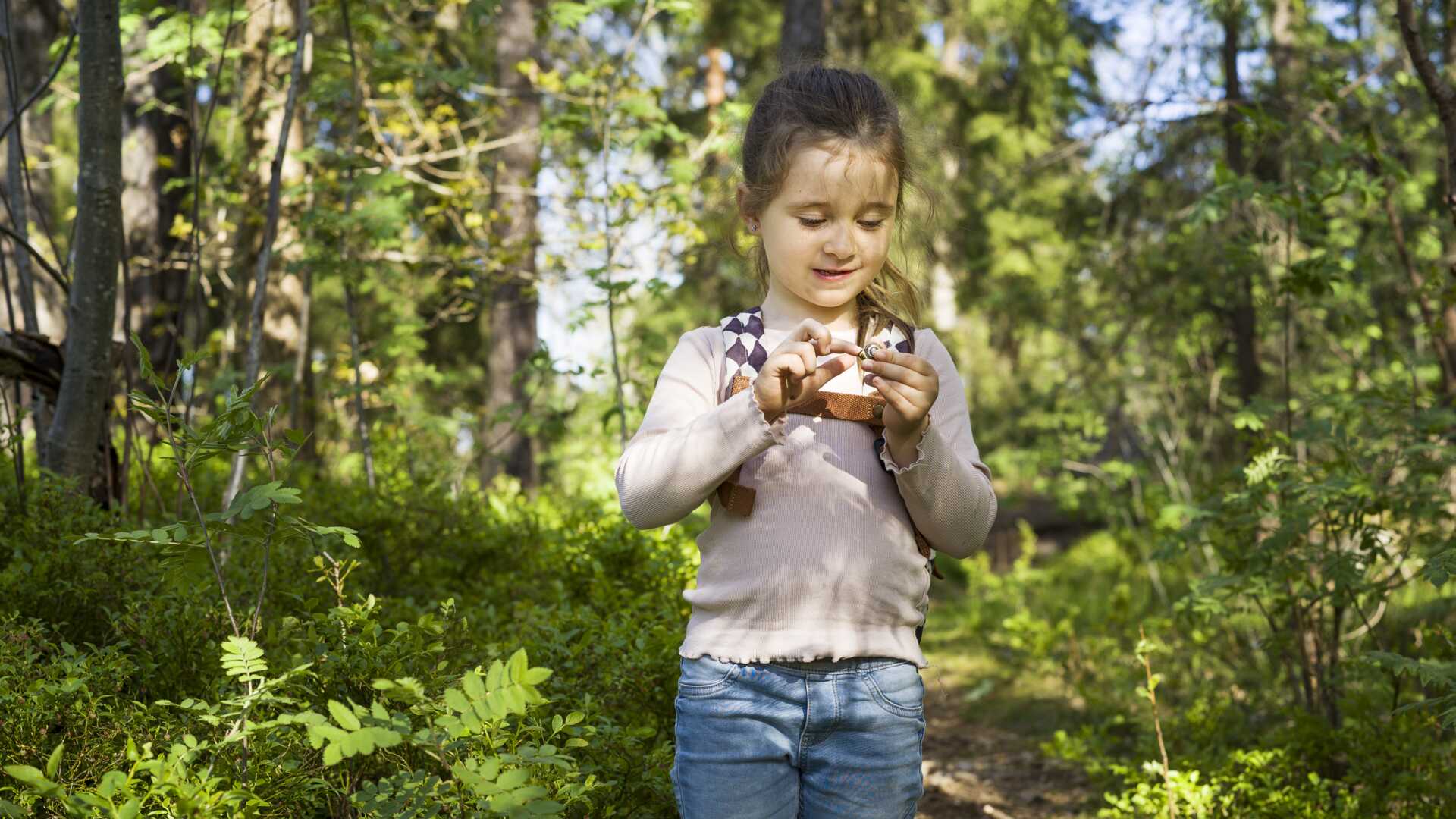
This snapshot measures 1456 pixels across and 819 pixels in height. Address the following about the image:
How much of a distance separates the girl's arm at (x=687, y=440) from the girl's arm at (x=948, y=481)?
0.79 ft

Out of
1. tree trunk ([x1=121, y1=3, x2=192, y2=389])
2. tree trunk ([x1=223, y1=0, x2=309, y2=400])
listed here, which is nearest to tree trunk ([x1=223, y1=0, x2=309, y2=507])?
tree trunk ([x1=223, y1=0, x2=309, y2=400])

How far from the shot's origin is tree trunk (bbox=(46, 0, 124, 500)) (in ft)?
10.3

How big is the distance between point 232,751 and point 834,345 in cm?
131

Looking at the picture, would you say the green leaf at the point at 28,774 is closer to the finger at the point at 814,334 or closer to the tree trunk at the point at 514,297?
the finger at the point at 814,334

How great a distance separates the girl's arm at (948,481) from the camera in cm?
185

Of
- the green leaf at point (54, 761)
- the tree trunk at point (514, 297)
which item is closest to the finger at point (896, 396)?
A: the green leaf at point (54, 761)

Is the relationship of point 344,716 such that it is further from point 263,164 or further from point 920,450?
point 263,164

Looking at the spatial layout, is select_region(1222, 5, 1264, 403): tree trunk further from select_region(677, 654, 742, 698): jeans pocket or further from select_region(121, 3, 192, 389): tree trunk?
select_region(121, 3, 192, 389): tree trunk

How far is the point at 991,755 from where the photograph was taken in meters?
5.16

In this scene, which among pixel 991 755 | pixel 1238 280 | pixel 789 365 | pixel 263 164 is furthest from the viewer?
pixel 263 164

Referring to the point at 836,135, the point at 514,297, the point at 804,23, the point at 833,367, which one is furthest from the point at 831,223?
the point at 514,297

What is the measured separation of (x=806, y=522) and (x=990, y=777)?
10.8ft

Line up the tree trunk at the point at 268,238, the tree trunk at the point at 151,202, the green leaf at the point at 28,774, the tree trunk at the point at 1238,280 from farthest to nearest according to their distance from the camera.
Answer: the tree trunk at the point at 151,202
the tree trunk at the point at 1238,280
the tree trunk at the point at 268,238
the green leaf at the point at 28,774

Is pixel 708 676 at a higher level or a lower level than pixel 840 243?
lower
